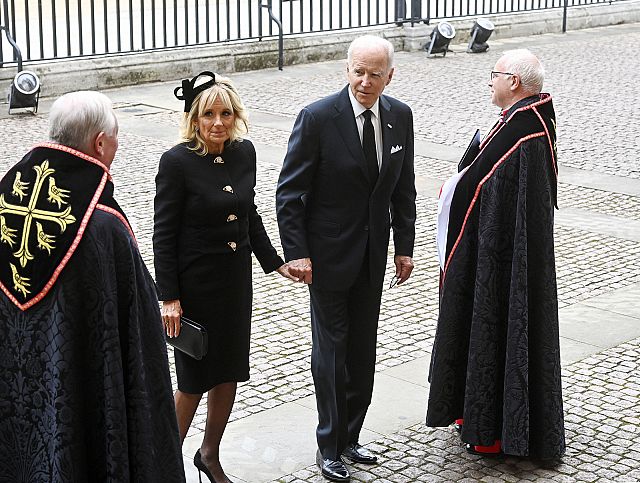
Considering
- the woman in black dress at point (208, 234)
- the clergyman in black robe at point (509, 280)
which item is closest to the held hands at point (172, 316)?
the woman in black dress at point (208, 234)

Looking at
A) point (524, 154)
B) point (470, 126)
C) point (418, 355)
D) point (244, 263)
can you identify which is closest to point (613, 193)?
point (470, 126)

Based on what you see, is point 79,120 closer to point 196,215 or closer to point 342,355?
point 196,215

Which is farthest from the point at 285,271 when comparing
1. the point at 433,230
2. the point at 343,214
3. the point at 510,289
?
the point at 433,230

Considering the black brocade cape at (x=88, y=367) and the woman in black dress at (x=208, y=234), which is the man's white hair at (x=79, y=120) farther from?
the woman in black dress at (x=208, y=234)

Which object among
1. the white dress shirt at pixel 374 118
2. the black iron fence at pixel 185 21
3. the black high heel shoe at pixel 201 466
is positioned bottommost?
the black high heel shoe at pixel 201 466

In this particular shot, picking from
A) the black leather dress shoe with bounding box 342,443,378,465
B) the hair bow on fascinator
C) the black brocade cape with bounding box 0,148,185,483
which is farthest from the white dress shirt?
the black brocade cape with bounding box 0,148,185,483

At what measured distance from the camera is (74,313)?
12.6 feet

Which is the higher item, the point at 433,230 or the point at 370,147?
the point at 370,147

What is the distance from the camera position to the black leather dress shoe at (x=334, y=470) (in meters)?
5.16

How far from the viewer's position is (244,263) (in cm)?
494

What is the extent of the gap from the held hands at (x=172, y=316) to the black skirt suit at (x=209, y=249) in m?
0.03

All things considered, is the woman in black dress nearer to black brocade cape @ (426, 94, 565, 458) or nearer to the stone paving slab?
the stone paving slab

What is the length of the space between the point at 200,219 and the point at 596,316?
357cm

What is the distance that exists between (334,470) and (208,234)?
1193 millimetres
